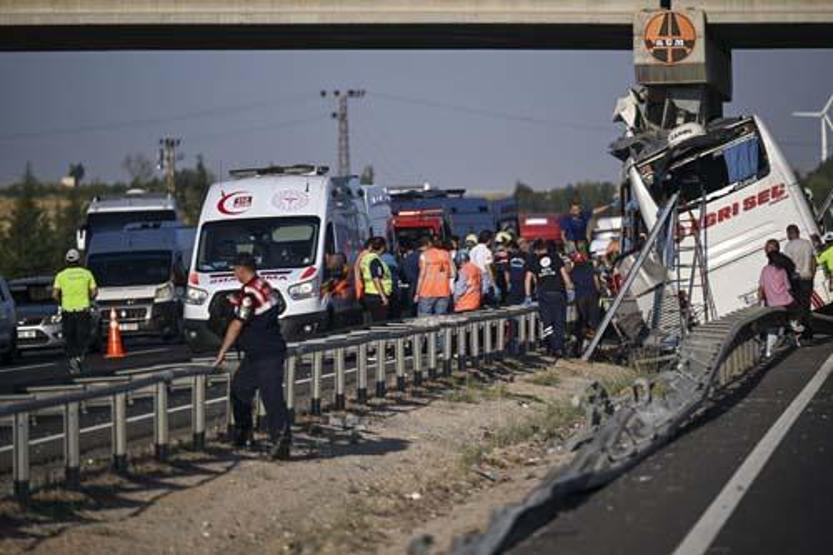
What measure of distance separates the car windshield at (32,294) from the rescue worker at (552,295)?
12.4 metres

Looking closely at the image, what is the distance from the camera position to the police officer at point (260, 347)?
50.2 feet

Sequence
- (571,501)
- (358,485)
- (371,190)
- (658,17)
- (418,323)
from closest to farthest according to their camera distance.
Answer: (571,501) < (358,485) < (418,323) < (371,190) < (658,17)

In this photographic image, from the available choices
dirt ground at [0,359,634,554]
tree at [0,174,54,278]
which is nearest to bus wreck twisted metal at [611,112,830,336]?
dirt ground at [0,359,634,554]

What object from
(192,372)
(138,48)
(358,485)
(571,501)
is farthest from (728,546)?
(138,48)

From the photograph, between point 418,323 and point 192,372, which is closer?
point 192,372

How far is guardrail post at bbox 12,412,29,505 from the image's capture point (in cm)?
1267

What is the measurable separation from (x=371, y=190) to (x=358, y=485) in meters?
24.3

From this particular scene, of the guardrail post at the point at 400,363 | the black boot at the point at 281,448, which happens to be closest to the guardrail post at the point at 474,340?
the guardrail post at the point at 400,363

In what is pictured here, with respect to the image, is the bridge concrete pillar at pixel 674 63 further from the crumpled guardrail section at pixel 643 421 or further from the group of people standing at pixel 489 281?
the crumpled guardrail section at pixel 643 421

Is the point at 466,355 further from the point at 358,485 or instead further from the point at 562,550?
the point at 562,550

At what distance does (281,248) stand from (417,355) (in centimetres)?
721

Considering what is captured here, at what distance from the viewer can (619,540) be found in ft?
37.6

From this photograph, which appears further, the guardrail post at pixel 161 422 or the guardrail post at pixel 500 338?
the guardrail post at pixel 500 338


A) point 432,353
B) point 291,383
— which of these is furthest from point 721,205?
point 291,383
